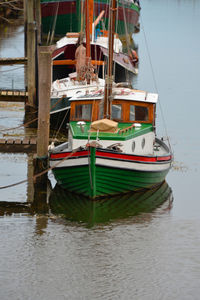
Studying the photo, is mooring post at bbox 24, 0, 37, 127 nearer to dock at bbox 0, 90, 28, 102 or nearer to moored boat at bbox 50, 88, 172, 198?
dock at bbox 0, 90, 28, 102

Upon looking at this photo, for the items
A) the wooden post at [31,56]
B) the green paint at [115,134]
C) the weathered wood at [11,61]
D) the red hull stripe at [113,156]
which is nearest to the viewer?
the red hull stripe at [113,156]

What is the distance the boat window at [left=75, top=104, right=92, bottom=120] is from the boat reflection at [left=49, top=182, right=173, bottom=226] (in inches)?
92.8

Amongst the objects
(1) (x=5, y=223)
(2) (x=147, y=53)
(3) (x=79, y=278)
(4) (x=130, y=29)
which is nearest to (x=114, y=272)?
(3) (x=79, y=278)

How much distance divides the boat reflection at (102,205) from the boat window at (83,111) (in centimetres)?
236

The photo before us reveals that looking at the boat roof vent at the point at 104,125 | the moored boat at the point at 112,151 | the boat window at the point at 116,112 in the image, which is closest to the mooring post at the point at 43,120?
the moored boat at the point at 112,151

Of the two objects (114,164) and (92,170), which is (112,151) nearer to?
(114,164)

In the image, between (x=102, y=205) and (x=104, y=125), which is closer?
(x=102, y=205)

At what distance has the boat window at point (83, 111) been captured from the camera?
70.7 feet

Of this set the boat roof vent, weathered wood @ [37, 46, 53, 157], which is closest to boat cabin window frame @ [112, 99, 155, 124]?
the boat roof vent

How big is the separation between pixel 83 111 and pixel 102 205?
11.6 feet

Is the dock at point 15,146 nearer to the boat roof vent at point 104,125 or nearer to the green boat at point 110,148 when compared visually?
the green boat at point 110,148

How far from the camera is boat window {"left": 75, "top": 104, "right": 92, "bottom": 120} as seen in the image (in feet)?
70.7

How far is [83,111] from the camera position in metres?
21.6

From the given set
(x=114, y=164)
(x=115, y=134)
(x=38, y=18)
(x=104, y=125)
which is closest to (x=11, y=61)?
(x=38, y=18)
